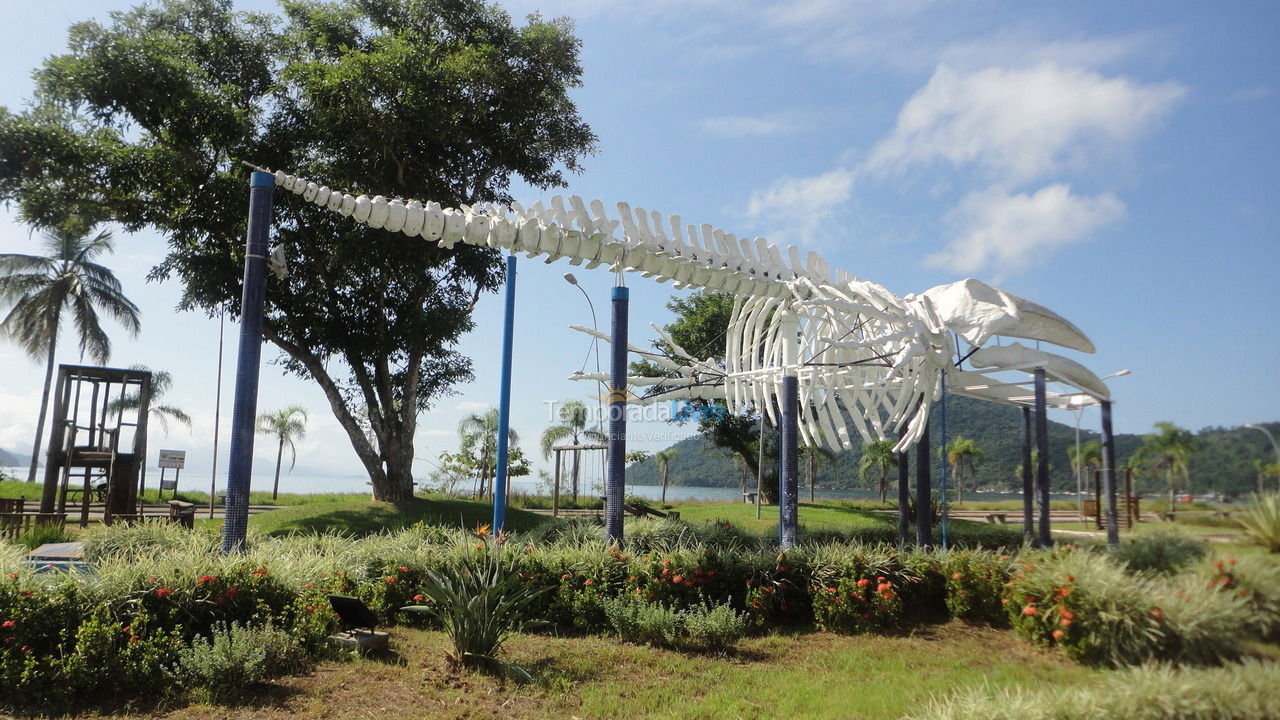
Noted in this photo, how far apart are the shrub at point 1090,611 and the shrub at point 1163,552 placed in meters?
0.07

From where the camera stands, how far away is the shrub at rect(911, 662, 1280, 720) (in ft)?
8.63

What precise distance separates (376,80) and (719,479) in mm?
127381

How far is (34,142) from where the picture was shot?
61.1ft

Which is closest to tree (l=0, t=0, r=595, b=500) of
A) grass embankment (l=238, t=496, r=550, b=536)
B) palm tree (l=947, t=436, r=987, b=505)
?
grass embankment (l=238, t=496, r=550, b=536)

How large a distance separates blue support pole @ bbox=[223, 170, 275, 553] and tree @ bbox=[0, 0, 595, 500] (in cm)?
964

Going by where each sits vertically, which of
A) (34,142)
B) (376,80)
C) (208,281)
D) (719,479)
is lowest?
(719,479)

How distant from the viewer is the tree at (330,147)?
63.5ft

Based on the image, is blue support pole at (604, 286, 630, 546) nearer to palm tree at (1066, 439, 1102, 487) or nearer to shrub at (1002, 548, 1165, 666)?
palm tree at (1066, 439, 1102, 487)

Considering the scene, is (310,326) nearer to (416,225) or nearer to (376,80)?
(376,80)

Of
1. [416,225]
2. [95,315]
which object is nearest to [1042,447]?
[416,225]

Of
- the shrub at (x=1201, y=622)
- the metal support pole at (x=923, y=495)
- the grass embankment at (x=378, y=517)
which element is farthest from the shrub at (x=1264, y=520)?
the grass embankment at (x=378, y=517)

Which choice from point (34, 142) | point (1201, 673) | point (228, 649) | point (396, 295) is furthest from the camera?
point (396, 295)

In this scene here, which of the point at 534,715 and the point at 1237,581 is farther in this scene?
the point at 534,715

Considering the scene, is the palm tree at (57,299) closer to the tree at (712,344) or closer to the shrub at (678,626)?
the tree at (712,344)
